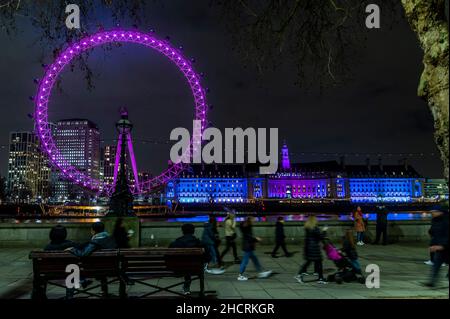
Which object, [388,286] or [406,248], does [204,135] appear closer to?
[406,248]

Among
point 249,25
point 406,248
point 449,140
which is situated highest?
point 249,25

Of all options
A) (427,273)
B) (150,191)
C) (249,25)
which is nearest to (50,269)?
(249,25)

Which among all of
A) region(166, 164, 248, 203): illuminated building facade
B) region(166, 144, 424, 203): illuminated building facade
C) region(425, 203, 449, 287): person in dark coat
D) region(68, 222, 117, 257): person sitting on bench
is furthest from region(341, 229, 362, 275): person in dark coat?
region(166, 164, 248, 203): illuminated building facade

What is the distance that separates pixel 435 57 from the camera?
6820mm

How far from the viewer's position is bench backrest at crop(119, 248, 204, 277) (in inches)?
309

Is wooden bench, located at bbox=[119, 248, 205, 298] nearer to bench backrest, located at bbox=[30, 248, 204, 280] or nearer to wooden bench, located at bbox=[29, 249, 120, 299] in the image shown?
bench backrest, located at bbox=[30, 248, 204, 280]

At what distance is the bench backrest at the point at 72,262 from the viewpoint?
7.64 meters

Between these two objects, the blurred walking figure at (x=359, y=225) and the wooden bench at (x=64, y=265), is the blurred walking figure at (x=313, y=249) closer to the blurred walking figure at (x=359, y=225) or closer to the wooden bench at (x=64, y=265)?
the wooden bench at (x=64, y=265)

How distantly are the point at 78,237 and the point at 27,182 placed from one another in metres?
145

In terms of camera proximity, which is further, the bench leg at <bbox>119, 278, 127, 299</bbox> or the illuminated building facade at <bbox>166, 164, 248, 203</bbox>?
the illuminated building facade at <bbox>166, 164, 248, 203</bbox>

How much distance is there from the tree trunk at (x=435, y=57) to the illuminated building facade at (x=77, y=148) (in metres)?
26.7

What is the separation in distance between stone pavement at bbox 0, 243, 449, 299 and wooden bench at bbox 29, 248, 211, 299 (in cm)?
101

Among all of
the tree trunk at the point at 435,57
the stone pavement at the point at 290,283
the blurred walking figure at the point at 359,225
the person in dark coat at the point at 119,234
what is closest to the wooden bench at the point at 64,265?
the stone pavement at the point at 290,283
